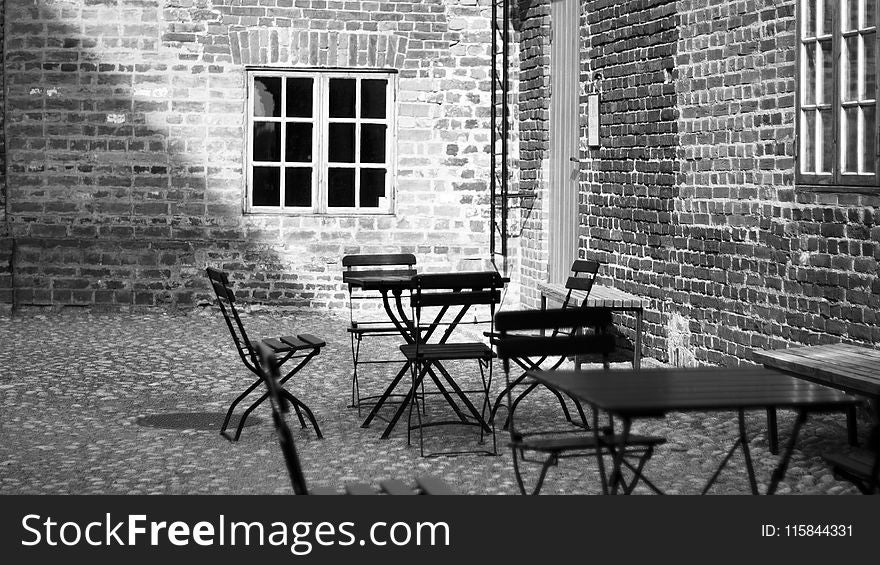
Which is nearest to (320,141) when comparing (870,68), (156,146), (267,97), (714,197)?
(267,97)

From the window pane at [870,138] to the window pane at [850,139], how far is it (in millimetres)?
82

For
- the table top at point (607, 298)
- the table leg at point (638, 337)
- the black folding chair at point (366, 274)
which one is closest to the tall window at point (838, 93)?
the table top at point (607, 298)

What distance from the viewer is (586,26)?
1155 centimetres

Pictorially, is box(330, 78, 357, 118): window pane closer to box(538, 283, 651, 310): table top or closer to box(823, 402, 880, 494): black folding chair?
box(538, 283, 651, 310): table top

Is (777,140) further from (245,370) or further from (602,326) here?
(245,370)

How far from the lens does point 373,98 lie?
13.9 meters

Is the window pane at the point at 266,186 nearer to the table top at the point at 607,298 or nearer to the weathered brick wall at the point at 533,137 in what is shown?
the weathered brick wall at the point at 533,137

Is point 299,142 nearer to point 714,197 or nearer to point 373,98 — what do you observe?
point 373,98

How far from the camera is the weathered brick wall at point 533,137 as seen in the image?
13.1m

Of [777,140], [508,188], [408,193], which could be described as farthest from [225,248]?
[777,140]

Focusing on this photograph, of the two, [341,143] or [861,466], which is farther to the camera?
[341,143]

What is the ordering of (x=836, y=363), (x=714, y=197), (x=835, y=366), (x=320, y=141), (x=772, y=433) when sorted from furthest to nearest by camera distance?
(x=320, y=141) → (x=714, y=197) → (x=772, y=433) → (x=836, y=363) → (x=835, y=366)

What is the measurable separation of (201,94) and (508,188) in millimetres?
3179

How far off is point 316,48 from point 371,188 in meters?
1.48
